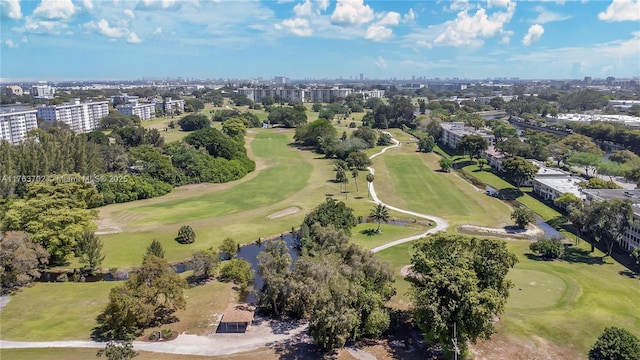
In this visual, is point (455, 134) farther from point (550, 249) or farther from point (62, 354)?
point (62, 354)

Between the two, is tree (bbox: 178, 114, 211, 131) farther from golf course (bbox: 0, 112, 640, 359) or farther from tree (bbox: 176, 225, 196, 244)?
tree (bbox: 176, 225, 196, 244)

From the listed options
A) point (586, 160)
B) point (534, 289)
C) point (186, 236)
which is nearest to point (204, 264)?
point (186, 236)

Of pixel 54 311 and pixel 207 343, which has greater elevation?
pixel 54 311

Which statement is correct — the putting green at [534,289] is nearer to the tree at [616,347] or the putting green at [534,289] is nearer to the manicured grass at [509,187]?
the tree at [616,347]

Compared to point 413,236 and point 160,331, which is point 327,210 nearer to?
point 413,236

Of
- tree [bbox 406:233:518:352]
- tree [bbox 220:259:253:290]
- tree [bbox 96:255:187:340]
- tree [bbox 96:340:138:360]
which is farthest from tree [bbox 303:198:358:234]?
tree [bbox 96:340:138:360]

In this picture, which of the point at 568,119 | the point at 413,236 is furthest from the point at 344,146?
the point at 568,119

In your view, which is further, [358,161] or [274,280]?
→ [358,161]
